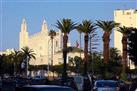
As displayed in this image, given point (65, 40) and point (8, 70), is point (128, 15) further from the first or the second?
point (65, 40)

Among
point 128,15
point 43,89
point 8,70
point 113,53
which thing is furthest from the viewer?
point 128,15

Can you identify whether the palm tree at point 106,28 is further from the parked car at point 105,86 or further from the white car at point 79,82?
the parked car at point 105,86

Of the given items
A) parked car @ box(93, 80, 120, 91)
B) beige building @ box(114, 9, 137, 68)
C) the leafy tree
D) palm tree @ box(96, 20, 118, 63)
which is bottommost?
parked car @ box(93, 80, 120, 91)

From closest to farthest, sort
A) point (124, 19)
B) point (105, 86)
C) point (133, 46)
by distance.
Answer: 1. point (105, 86)
2. point (133, 46)
3. point (124, 19)

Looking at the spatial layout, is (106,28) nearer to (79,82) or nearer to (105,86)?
(79,82)

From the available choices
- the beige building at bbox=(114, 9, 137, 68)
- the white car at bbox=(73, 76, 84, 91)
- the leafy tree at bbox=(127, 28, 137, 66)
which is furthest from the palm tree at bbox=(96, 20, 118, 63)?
the beige building at bbox=(114, 9, 137, 68)

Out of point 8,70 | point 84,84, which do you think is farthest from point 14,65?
point 84,84

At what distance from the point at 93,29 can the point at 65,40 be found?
7888mm

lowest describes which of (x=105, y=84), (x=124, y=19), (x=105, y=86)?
(x=105, y=86)

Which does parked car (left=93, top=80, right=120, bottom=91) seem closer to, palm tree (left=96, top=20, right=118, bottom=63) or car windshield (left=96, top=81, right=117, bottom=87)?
car windshield (left=96, top=81, right=117, bottom=87)

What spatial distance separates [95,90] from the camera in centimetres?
3347

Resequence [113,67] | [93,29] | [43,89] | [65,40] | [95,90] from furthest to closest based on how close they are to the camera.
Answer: [113,67]
[93,29]
[65,40]
[95,90]
[43,89]

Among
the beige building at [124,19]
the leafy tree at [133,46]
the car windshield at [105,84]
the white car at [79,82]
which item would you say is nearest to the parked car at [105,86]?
the car windshield at [105,84]

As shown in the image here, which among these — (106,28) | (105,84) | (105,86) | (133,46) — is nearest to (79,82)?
(105,84)
